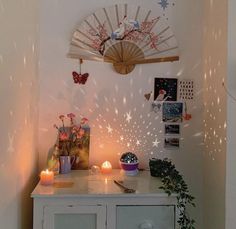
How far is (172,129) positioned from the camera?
2.10 meters

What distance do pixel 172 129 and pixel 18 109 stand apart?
41.3 inches

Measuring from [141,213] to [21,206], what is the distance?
2.02ft

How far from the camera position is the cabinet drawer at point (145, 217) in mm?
1540

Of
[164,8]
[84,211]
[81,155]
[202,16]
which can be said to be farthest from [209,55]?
[84,211]

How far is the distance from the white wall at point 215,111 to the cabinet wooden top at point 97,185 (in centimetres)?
36

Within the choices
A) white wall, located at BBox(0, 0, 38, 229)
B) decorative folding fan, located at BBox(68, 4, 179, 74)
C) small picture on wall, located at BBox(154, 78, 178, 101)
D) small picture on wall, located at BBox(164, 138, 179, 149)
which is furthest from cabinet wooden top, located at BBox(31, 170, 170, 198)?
decorative folding fan, located at BBox(68, 4, 179, 74)

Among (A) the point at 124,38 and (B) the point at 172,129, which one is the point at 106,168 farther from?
(A) the point at 124,38

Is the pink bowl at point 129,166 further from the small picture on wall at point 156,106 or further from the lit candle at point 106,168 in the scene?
the small picture on wall at point 156,106

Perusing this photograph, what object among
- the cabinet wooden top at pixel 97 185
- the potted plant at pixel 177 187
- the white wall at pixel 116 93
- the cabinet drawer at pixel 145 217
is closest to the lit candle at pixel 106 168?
the cabinet wooden top at pixel 97 185

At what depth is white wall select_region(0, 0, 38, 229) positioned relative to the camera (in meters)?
1.28

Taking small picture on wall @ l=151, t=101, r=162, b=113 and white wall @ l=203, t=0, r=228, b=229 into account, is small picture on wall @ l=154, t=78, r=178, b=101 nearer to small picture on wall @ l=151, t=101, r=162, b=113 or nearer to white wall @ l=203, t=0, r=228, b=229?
small picture on wall @ l=151, t=101, r=162, b=113

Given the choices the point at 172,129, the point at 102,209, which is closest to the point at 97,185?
the point at 102,209

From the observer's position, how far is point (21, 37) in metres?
1.55

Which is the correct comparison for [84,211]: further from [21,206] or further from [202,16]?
[202,16]
